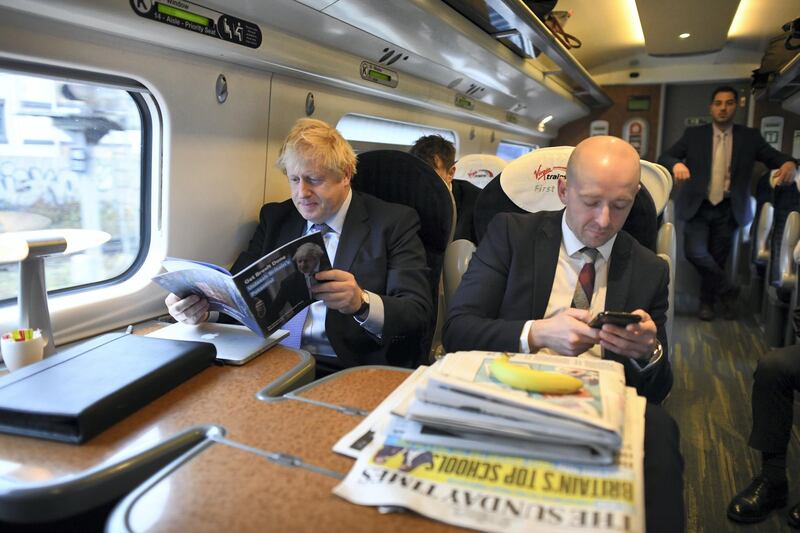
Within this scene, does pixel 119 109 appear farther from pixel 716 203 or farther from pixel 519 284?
pixel 716 203

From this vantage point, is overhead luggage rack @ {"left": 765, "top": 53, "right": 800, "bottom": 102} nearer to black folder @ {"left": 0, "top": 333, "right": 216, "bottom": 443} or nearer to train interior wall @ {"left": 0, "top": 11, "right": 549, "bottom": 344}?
train interior wall @ {"left": 0, "top": 11, "right": 549, "bottom": 344}

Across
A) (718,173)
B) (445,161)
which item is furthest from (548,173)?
(718,173)

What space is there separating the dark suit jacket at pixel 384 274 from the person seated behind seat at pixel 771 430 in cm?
147

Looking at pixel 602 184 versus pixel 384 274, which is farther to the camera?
pixel 384 274

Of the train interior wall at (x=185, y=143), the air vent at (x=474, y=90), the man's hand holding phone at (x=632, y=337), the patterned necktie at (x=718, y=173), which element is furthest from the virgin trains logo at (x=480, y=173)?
the man's hand holding phone at (x=632, y=337)

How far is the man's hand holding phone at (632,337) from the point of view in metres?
1.63

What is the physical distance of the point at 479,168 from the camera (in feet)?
15.7

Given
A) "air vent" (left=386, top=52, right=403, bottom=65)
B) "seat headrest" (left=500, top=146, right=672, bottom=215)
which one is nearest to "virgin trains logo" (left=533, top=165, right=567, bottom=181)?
"seat headrest" (left=500, top=146, right=672, bottom=215)

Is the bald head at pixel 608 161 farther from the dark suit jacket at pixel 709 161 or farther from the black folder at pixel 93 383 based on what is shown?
the dark suit jacket at pixel 709 161

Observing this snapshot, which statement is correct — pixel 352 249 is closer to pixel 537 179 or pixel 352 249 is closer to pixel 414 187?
pixel 414 187

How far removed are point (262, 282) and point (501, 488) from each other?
933mm

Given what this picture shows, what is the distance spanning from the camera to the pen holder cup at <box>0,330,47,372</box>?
1.60 metres

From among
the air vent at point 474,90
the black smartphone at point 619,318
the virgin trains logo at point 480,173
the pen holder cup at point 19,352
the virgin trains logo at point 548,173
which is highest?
the air vent at point 474,90

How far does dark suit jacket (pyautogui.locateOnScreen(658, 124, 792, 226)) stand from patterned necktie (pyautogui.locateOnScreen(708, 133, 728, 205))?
8cm
